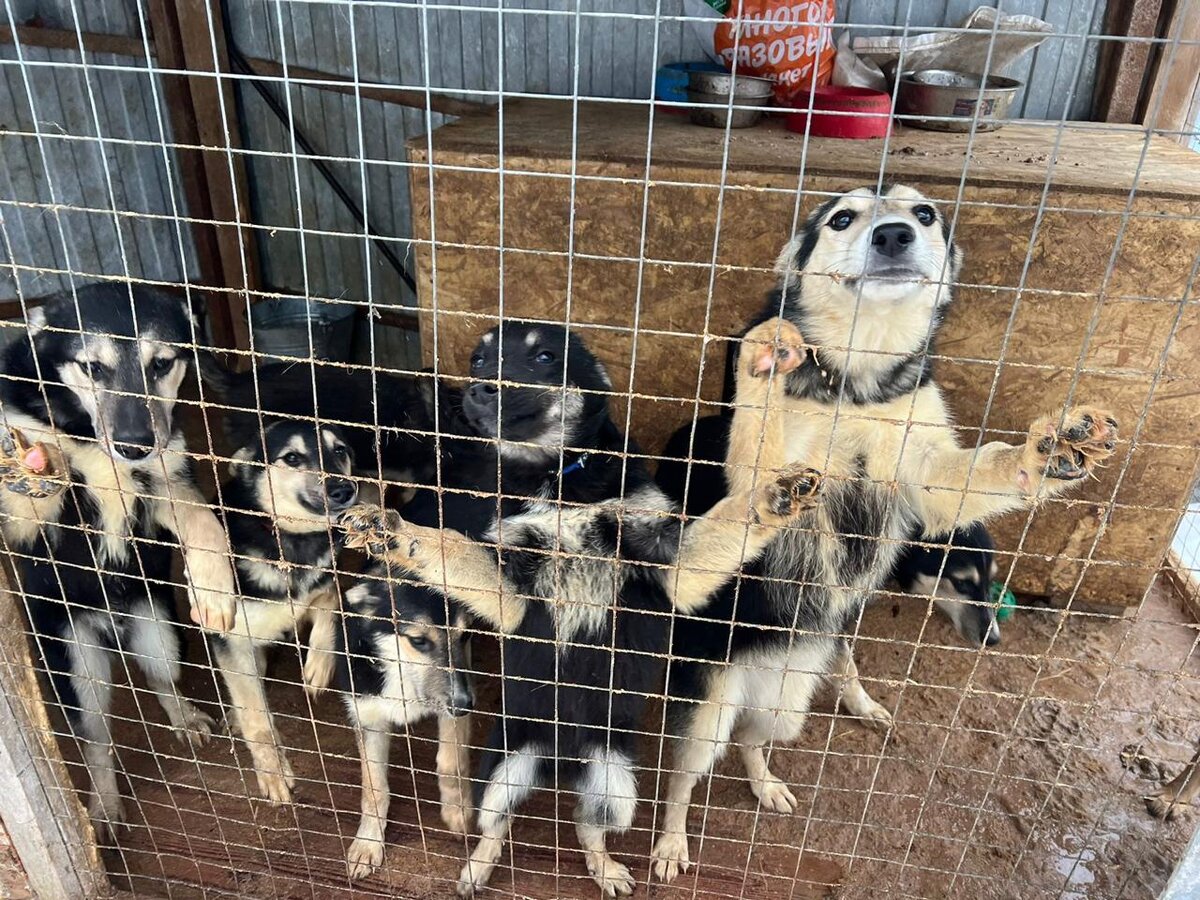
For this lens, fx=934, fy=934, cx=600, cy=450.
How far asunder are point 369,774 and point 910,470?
212 cm

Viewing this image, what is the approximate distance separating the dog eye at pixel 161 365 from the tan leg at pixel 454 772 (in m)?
1.54

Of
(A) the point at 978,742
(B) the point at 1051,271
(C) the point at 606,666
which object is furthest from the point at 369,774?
(B) the point at 1051,271

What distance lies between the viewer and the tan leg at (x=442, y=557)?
2.46m

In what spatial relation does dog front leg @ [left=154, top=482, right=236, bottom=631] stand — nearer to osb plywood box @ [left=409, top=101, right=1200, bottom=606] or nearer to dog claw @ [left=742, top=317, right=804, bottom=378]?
osb plywood box @ [left=409, top=101, right=1200, bottom=606]

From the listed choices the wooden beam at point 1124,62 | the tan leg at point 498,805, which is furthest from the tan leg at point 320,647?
the wooden beam at point 1124,62

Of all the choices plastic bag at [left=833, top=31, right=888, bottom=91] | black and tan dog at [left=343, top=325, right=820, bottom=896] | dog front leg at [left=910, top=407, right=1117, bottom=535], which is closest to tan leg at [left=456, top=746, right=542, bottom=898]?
black and tan dog at [left=343, top=325, right=820, bottom=896]

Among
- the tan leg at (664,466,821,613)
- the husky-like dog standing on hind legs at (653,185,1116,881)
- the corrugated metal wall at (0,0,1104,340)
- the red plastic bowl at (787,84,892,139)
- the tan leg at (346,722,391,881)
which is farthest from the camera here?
the corrugated metal wall at (0,0,1104,340)

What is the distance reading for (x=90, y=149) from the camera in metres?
6.47

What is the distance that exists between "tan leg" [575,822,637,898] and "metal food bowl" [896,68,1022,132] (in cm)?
330

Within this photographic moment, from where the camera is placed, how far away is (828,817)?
11.7ft

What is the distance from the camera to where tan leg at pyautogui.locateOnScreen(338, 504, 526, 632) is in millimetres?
2457

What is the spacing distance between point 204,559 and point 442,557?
3.28 feet

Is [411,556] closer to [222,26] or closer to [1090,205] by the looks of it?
[1090,205]

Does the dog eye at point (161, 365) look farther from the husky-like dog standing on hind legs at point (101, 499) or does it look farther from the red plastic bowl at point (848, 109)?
the red plastic bowl at point (848, 109)
